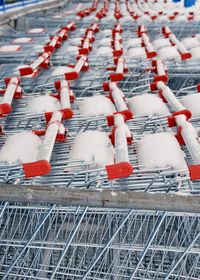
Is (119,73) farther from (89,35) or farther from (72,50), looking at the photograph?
(89,35)

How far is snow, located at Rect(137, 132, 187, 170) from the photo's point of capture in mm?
2098

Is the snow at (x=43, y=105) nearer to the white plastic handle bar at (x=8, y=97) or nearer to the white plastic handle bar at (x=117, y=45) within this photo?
the white plastic handle bar at (x=8, y=97)

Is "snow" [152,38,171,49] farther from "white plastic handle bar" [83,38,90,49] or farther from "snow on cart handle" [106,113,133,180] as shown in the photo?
"snow on cart handle" [106,113,133,180]

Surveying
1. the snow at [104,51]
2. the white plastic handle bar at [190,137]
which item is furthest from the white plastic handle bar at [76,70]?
the white plastic handle bar at [190,137]

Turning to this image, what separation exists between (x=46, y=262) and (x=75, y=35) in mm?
4342

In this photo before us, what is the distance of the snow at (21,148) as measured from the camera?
224cm

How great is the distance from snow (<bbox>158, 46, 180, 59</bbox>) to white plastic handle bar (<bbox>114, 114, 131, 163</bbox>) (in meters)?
2.26

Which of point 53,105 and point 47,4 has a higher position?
point 47,4

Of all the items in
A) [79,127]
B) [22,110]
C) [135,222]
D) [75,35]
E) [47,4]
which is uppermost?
[47,4]

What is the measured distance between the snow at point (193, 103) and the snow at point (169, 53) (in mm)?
1683

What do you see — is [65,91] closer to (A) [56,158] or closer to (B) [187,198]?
(A) [56,158]

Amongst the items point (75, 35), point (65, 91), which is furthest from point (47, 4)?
point (65, 91)

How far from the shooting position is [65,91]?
3211mm

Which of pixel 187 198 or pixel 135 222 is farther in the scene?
pixel 135 222
